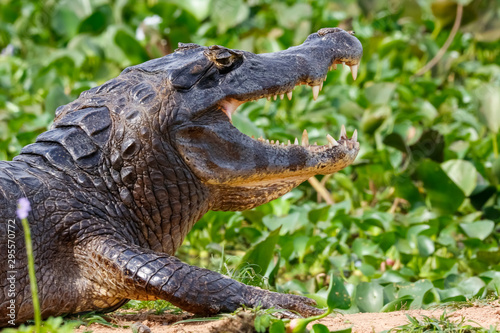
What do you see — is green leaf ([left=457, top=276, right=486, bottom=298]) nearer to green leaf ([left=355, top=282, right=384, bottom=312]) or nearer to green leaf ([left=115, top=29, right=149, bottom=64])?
green leaf ([left=355, top=282, right=384, bottom=312])

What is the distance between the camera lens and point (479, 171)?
5457mm

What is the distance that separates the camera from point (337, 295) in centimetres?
284

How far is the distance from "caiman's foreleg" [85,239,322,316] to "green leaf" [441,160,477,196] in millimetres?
2676

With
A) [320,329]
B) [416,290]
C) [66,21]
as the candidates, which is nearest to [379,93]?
[416,290]

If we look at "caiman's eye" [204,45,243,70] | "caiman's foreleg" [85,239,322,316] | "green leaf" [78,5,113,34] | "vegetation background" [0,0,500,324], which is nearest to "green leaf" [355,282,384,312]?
"vegetation background" [0,0,500,324]

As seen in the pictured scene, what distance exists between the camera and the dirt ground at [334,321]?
2299mm

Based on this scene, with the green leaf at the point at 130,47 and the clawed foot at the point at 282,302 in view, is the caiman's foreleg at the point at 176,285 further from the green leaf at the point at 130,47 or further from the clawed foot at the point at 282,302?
the green leaf at the point at 130,47

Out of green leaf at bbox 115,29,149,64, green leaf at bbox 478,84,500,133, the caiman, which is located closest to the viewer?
the caiman

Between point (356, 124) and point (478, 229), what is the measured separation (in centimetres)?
240

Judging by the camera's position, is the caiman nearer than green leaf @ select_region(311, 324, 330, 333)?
No

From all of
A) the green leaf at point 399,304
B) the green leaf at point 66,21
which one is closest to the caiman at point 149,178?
the green leaf at point 399,304

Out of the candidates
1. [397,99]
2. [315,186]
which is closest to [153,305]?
[315,186]

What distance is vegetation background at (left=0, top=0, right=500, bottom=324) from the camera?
4.23 meters

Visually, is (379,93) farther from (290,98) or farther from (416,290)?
(416,290)
